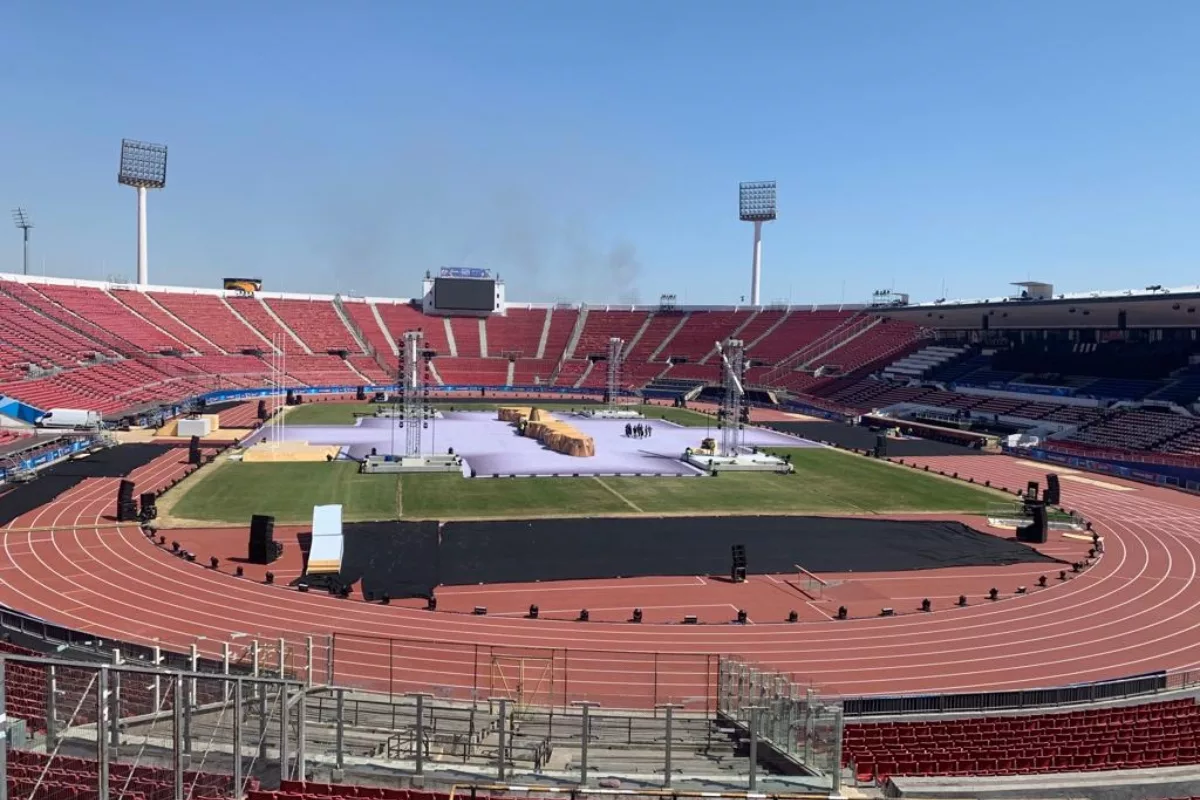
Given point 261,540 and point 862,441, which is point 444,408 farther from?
point 261,540

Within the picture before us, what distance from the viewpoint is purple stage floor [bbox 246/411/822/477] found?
49.3m

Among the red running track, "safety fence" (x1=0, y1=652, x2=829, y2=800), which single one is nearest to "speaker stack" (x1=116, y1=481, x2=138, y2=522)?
the red running track

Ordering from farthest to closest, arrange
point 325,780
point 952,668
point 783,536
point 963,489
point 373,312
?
point 373,312 < point 963,489 < point 783,536 < point 952,668 < point 325,780

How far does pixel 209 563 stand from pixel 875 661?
20.7m

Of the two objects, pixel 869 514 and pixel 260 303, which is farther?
pixel 260 303

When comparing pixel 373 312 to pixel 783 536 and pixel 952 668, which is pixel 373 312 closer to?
pixel 783 536

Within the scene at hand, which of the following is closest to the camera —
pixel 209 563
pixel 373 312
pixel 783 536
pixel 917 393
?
pixel 209 563

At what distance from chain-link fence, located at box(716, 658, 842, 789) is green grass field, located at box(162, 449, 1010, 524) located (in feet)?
66.9

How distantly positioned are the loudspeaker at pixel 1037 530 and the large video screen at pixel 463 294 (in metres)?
94.2

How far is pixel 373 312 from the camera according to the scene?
118 meters

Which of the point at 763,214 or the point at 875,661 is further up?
the point at 763,214

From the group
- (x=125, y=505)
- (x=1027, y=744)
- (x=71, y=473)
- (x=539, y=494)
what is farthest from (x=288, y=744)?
(x=71, y=473)

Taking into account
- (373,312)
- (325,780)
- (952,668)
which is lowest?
(952,668)

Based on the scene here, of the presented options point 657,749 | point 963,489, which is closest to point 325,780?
point 657,749
